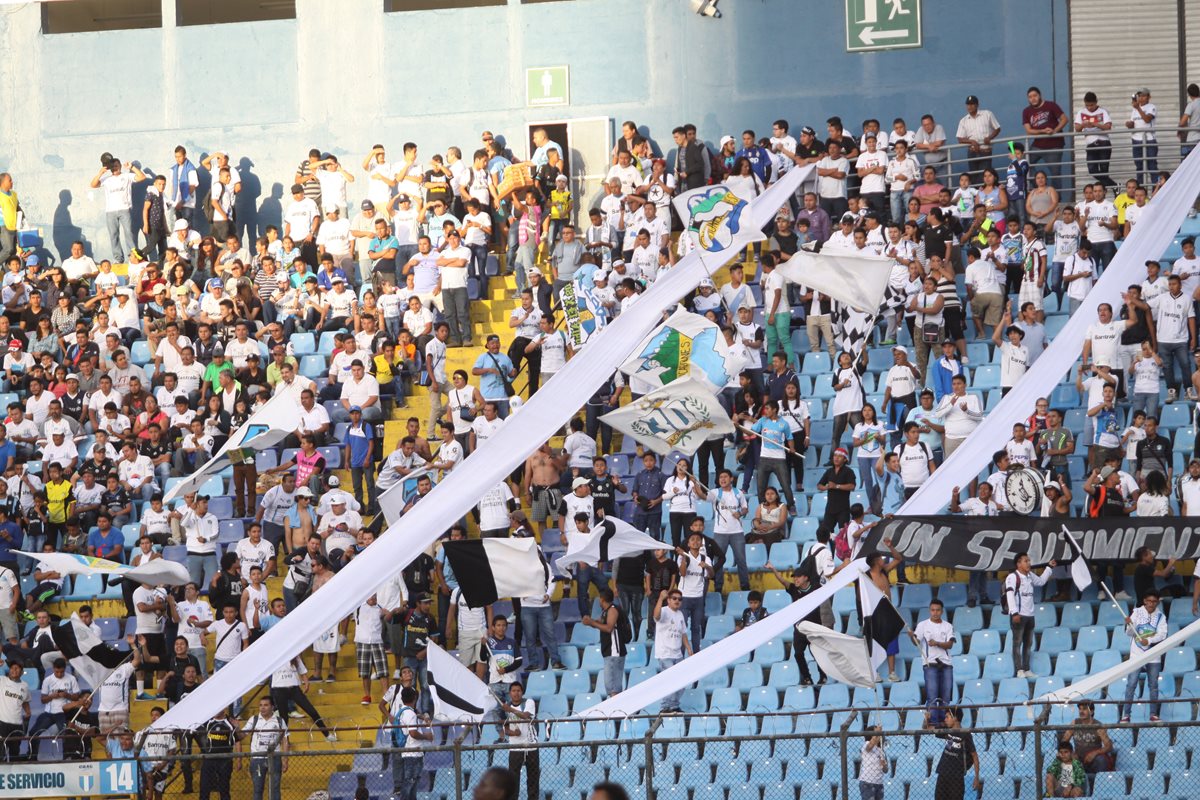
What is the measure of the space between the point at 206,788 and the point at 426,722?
7.97 feet

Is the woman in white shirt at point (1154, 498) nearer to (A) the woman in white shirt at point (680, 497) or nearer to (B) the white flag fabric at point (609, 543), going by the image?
(A) the woman in white shirt at point (680, 497)

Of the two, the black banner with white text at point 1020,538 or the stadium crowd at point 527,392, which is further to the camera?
the stadium crowd at point 527,392

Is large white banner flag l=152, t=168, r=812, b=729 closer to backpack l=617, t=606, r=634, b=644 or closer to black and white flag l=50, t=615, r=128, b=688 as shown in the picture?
backpack l=617, t=606, r=634, b=644

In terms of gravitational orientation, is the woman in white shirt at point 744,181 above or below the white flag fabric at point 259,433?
above

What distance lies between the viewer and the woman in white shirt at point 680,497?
898 inches

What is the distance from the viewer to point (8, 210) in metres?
31.6

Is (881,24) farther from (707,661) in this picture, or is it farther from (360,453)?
(707,661)

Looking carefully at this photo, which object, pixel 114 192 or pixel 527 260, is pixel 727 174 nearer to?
pixel 527 260

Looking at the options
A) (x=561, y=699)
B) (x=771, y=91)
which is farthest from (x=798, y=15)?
(x=561, y=699)

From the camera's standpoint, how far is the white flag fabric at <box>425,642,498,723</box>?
67.2 feet

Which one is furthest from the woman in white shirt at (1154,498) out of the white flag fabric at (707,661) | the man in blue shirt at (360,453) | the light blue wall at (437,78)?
the light blue wall at (437,78)

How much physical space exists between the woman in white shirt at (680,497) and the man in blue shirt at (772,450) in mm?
925

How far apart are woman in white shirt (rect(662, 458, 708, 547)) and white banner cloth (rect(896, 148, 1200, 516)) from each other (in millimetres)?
2373

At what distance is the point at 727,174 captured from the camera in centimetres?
2828
